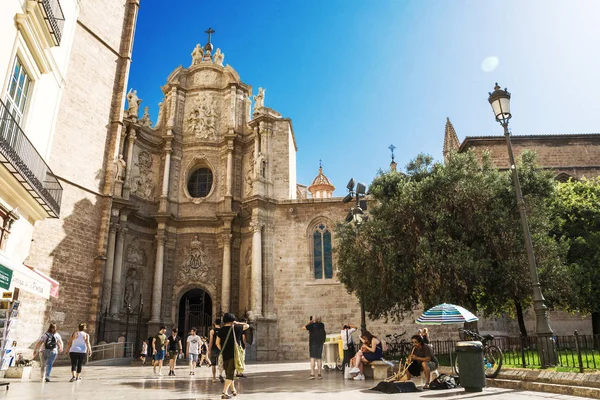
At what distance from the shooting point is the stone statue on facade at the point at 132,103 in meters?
25.8

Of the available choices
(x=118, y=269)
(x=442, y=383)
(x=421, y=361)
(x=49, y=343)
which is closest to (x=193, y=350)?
(x=49, y=343)

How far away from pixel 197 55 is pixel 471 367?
1084 inches

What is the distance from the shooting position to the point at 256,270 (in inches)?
916

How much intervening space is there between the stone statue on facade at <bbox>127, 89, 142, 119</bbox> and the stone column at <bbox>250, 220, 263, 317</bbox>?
9457mm

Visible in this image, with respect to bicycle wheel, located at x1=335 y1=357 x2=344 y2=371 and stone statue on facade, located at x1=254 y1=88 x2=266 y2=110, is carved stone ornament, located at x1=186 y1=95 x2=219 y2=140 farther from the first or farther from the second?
bicycle wheel, located at x1=335 y1=357 x2=344 y2=371

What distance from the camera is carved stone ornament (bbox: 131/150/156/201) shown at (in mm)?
25656

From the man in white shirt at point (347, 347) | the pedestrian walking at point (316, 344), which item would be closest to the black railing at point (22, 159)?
the pedestrian walking at point (316, 344)

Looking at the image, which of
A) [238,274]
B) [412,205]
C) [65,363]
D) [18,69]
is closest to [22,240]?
[18,69]

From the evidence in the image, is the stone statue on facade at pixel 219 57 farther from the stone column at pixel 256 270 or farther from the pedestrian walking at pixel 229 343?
the pedestrian walking at pixel 229 343

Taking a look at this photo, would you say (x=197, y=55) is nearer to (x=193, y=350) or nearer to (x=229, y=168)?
(x=229, y=168)

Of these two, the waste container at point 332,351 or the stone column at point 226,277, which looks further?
the stone column at point 226,277

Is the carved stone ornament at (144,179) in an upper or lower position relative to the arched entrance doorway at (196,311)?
upper

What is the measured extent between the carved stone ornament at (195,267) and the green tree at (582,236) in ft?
57.1

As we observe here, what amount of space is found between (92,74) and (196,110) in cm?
879
